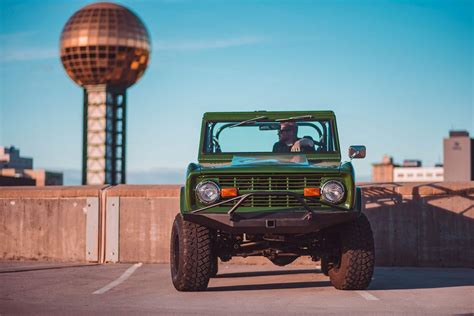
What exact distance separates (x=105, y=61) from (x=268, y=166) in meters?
114

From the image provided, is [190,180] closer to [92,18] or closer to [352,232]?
[352,232]

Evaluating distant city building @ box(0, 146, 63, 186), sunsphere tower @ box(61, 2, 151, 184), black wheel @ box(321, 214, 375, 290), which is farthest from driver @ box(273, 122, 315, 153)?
distant city building @ box(0, 146, 63, 186)

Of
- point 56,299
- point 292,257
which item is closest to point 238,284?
point 292,257

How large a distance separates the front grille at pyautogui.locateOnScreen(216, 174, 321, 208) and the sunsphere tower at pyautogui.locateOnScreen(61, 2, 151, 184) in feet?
369

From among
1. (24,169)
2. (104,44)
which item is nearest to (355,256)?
(104,44)

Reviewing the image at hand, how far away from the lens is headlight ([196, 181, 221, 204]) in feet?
33.1

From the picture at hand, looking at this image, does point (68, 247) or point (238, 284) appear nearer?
point (238, 284)

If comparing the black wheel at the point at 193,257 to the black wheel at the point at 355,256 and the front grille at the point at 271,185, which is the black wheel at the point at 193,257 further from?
the black wheel at the point at 355,256

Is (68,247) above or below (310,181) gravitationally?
below

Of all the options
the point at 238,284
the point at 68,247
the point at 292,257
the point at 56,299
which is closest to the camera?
the point at 56,299

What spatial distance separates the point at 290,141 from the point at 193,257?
7.80 feet

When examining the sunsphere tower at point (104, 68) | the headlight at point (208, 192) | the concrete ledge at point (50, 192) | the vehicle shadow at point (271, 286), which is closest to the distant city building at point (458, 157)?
the sunsphere tower at point (104, 68)

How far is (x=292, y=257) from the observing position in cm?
1080

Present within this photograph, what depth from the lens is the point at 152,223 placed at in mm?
15570
